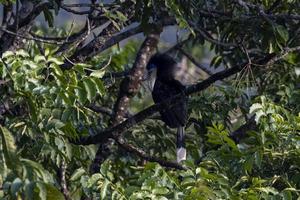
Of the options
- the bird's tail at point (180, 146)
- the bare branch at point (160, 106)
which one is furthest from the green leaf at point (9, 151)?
the bird's tail at point (180, 146)

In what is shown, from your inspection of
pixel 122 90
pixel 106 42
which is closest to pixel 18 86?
pixel 106 42

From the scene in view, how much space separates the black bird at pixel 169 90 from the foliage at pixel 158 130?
119 mm

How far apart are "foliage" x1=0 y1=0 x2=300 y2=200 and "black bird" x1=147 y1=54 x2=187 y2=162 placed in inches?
4.7

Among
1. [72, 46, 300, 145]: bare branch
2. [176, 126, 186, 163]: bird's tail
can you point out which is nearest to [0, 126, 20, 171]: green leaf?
[72, 46, 300, 145]: bare branch

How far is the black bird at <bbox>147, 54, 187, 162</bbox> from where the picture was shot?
5525 mm

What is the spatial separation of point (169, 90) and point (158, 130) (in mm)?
846

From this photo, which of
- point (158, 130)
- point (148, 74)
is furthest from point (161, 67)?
point (158, 130)

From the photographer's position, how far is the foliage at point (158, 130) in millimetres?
3342

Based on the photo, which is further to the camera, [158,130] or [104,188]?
[158,130]

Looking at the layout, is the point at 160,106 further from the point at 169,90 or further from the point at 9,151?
the point at 9,151

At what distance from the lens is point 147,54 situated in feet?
19.5

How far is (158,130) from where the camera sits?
5562 millimetres

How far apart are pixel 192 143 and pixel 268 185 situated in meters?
1.78

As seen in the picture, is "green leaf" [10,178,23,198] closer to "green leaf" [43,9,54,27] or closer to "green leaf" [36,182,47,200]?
"green leaf" [36,182,47,200]
